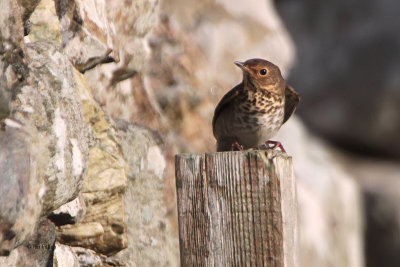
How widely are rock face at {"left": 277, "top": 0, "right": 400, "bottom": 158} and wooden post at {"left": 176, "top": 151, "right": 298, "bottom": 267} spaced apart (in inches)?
391

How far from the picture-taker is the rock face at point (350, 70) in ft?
42.7

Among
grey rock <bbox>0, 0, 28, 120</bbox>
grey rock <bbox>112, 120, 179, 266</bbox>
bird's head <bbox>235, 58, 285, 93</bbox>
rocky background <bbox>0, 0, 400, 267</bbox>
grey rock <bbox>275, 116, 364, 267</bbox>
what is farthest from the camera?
grey rock <bbox>275, 116, 364, 267</bbox>

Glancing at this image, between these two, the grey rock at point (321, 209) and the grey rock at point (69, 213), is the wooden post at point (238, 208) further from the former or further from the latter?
the grey rock at point (321, 209)

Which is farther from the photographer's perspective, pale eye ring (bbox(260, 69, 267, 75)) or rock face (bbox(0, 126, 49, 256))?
pale eye ring (bbox(260, 69, 267, 75))

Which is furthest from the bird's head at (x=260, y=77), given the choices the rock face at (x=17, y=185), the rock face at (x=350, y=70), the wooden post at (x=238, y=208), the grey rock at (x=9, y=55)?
the rock face at (x=350, y=70)

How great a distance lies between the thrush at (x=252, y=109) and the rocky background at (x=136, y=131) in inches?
19.5

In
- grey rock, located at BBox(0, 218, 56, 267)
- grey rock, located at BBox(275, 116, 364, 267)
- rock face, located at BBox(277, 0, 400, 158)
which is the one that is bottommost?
grey rock, located at BBox(0, 218, 56, 267)

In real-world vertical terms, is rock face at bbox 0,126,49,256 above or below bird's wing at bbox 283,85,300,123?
below

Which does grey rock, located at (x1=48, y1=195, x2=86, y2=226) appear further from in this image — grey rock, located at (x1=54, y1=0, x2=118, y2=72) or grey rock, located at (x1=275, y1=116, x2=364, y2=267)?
grey rock, located at (x1=275, y1=116, x2=364, y2=267)

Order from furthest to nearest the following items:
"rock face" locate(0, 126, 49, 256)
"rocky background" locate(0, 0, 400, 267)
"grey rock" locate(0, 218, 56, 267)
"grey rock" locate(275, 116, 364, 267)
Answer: "grey rock" locate(275, 116, 364, 267)
"grey rock" locate(0, 218, 56, 267)
"rocky background" locate(0, 0, 400, 267)
"rock face" locate(0, 126, 49, 256)

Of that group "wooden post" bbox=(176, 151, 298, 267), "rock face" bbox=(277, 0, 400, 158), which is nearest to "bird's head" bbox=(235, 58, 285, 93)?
"wooden post" bbox=(176, 151, 298, 267)

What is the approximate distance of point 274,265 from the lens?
3.25 m

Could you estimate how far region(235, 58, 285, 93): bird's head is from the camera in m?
5.91

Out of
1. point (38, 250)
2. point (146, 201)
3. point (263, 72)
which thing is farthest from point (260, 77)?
point (38, 250)
